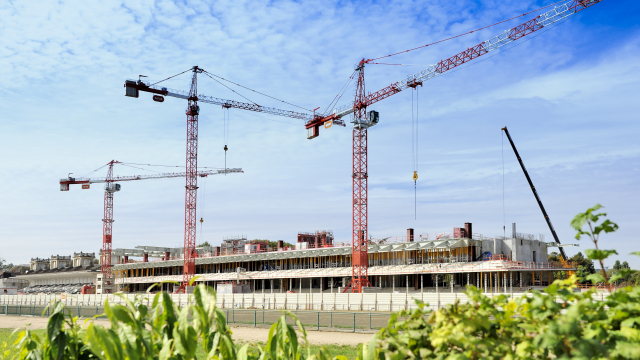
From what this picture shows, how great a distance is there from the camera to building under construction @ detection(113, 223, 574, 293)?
70.4 metres

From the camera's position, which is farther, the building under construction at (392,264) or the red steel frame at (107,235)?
the red steel frame at (107,235)

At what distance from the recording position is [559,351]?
2.92 meters

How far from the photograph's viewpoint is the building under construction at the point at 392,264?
231 ft

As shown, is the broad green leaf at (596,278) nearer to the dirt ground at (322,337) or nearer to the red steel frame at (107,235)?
the dirt ground at (322,337)

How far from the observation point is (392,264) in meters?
85.9

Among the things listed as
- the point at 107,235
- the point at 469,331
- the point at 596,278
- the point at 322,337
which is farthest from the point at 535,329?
the point at 107,235

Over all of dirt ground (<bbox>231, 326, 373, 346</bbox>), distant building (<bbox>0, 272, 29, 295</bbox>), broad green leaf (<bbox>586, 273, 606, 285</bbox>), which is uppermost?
broad green leaf (<bbox>586, 273, 606, 285</bbox>)

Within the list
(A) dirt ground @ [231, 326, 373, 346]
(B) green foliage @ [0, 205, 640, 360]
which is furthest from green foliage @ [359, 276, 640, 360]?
(A) dirt ground @ [231, 326, 373, 346]

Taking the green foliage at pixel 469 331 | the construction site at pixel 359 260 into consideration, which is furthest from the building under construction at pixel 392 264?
the green foliage at pixel 469 331

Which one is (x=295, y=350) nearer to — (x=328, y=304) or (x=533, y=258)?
(x=328, y=304)

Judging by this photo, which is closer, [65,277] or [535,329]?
[535,329]

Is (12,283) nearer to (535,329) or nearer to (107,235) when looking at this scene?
(107,235)

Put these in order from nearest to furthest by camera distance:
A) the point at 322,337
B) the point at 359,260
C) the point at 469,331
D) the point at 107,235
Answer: the point at 469,331
the point at 322,337
the point at 359,260
the point at 107,235

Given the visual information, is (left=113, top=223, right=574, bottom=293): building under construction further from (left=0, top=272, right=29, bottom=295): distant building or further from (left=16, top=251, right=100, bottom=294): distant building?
(left=0, top=272, right=29, bottom=295): distant building
